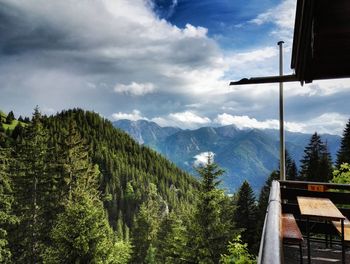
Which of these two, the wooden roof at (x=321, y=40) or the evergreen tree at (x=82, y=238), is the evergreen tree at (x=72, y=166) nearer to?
the evergreen tree at (x=82, y=238)

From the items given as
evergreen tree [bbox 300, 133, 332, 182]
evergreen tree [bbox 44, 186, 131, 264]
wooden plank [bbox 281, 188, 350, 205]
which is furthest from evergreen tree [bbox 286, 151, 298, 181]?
wooden plank [bbox 281, 188, 350, 205]

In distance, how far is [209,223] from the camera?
915 inches

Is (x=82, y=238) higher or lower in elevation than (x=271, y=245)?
lower

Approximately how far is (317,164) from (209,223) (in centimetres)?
3263

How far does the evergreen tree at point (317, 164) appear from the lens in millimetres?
48022

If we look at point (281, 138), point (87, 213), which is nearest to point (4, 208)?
point (87, 213)

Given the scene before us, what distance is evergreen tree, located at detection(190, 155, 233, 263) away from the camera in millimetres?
22359

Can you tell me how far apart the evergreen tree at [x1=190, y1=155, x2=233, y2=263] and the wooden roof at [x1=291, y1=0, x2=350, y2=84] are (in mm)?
18829

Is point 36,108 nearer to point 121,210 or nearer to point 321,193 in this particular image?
point 321,193

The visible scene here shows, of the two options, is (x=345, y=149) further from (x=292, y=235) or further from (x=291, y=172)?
(x=292, y=235)

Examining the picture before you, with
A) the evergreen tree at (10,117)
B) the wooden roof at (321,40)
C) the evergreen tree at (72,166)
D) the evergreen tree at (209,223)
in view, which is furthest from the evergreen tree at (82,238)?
the evergreen tree at (10,117)

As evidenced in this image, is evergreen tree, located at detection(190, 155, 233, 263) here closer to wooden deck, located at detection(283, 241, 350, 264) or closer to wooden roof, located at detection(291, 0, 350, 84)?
wooden deck, located at detection(283, 241, 350, 264)

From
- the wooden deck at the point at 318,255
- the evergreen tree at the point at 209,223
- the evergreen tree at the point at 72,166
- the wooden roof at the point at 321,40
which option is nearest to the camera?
the wooden roof at the point at 321,40

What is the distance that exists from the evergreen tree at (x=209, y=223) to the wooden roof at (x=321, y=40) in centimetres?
1883
